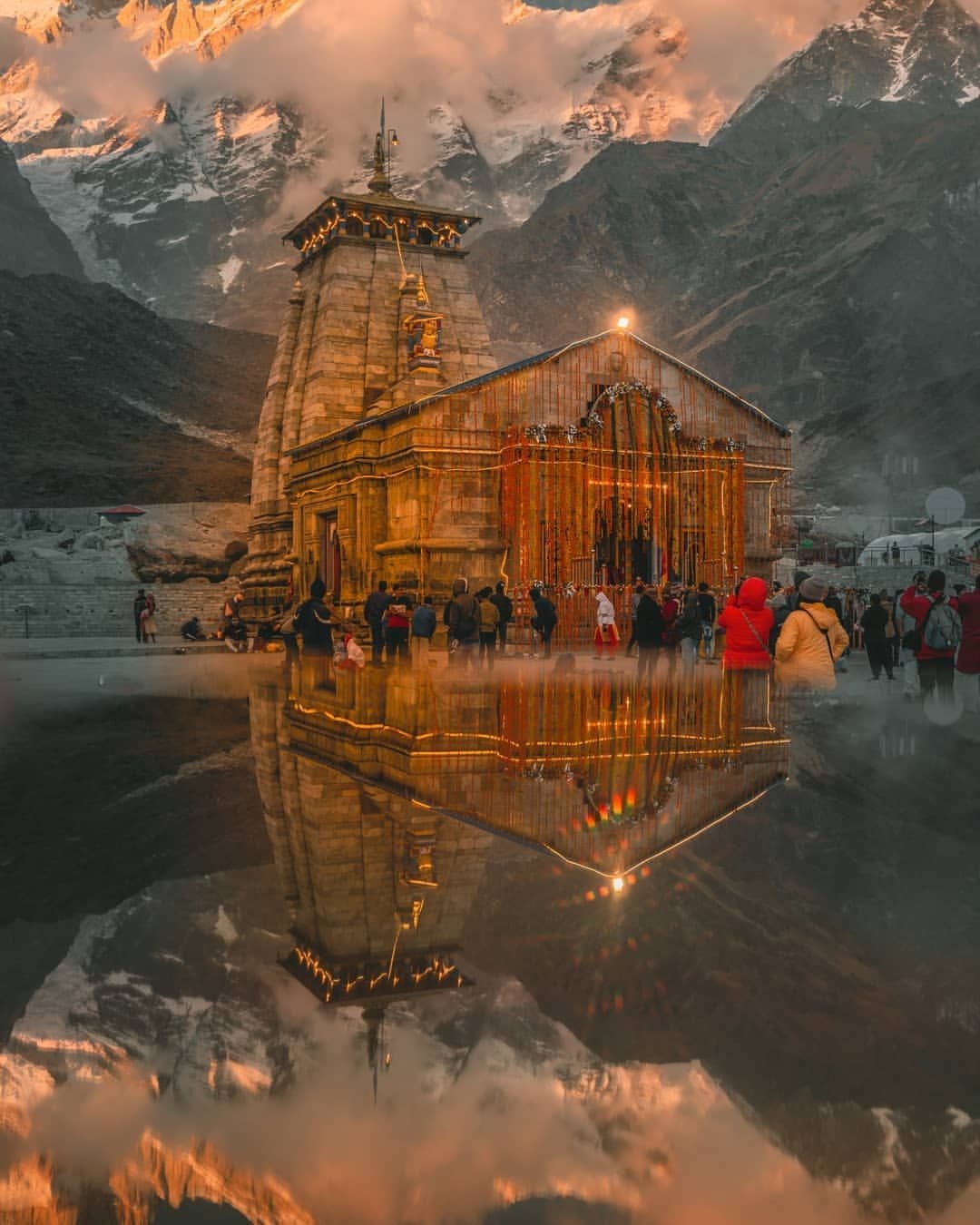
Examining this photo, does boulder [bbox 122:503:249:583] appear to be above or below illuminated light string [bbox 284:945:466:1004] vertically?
above

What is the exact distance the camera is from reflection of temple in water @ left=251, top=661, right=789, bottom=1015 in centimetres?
451

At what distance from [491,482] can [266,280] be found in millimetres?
148328

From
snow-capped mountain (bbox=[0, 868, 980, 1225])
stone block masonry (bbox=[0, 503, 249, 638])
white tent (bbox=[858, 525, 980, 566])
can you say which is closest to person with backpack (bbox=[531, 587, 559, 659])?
stone block masonry (bbox=[0, 503, 249, 638])

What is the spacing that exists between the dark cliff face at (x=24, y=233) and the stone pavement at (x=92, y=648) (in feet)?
378

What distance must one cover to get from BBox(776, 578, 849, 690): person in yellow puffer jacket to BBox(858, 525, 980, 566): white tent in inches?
1866

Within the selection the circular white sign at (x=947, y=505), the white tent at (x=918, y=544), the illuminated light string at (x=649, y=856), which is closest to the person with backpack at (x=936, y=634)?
the illuminated light string at (x=649, y=856)

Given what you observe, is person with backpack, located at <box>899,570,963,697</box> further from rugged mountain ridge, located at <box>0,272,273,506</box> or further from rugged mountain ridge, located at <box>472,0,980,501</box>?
rugged mountain ridge, located at <box>472,0,980,501</box>

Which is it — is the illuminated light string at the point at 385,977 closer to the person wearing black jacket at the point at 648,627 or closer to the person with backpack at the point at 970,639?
the person with backpack at the point at 970,639

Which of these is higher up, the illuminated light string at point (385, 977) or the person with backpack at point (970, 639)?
the person with backpack at point (970, 639)

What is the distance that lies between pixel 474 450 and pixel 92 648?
10.1m

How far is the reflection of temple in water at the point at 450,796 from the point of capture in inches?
178

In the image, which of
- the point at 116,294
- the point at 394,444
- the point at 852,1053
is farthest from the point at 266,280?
the point at 852,1053

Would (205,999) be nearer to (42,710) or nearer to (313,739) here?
(313,739)

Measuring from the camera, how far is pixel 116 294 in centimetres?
9988
